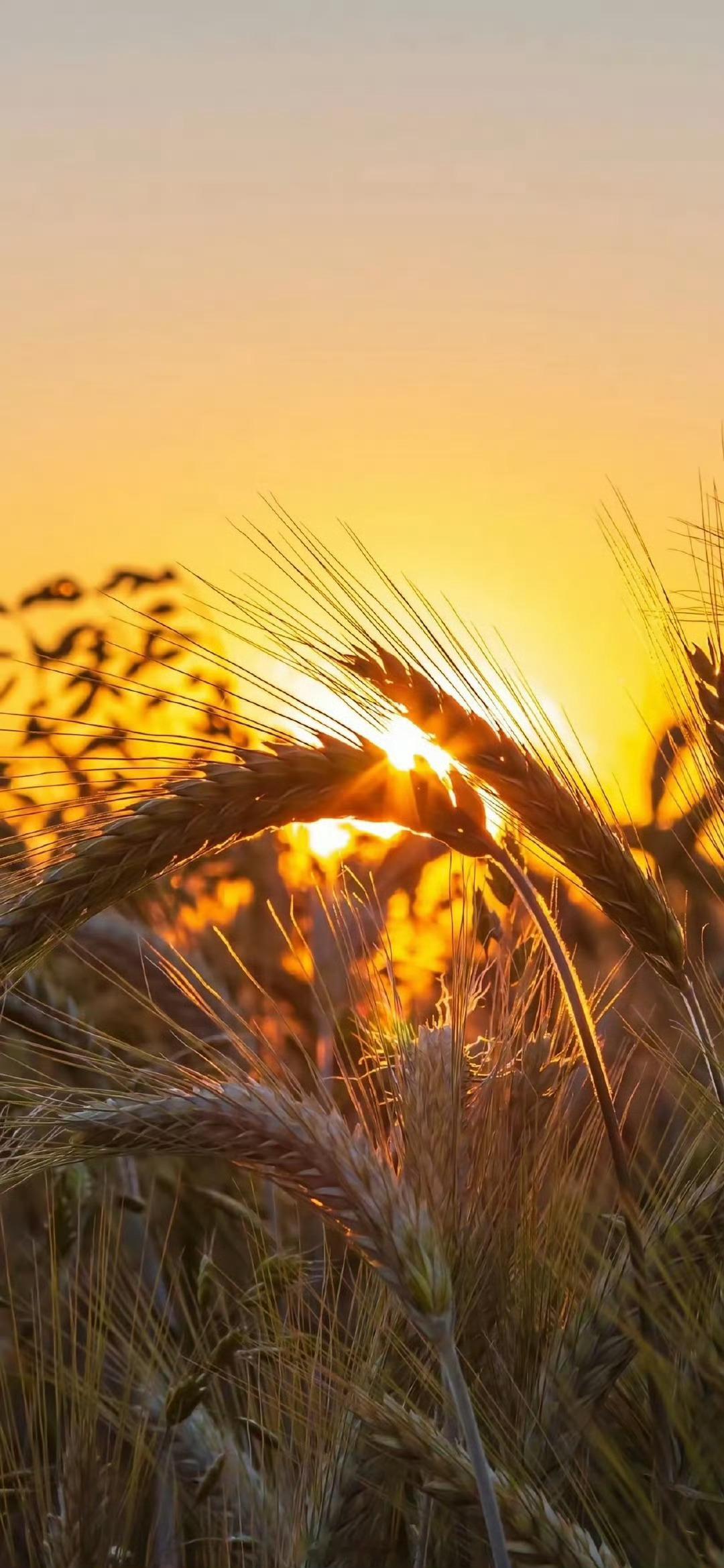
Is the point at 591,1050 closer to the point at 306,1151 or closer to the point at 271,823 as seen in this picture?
the point at 306,1151

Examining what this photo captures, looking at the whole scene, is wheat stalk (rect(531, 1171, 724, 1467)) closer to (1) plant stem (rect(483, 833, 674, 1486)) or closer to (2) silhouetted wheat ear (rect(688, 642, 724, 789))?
(1) plant stem (rect(483, 833, 674, 1486))

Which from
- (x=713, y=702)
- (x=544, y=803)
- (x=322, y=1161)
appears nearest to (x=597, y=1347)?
(x=322, y=1161)

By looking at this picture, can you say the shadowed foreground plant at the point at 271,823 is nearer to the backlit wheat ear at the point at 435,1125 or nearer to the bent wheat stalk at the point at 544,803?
the bent wheat stalk at the point at 544,803

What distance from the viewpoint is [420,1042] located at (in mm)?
1909

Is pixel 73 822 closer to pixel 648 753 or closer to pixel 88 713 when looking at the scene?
pixel 648 753

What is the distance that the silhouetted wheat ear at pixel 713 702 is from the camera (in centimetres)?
197

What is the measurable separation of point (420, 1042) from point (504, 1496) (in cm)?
58

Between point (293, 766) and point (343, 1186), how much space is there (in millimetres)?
543

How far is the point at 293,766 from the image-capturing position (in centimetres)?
179

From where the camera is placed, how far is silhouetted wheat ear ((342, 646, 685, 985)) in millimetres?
1832

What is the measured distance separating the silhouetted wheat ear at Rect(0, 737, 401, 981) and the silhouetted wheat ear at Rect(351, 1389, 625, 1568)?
74cm

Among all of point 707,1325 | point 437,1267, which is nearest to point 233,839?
point 437,1267

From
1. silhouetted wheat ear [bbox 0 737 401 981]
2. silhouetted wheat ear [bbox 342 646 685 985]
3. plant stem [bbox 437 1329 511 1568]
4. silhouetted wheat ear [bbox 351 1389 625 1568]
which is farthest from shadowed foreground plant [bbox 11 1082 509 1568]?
silhouetted wheat ear [bbox 342 646 685 985]

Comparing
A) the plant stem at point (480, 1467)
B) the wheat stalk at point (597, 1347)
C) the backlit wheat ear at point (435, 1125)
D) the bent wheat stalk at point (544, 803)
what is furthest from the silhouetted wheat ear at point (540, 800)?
the plant stem at point (480, 1467)
